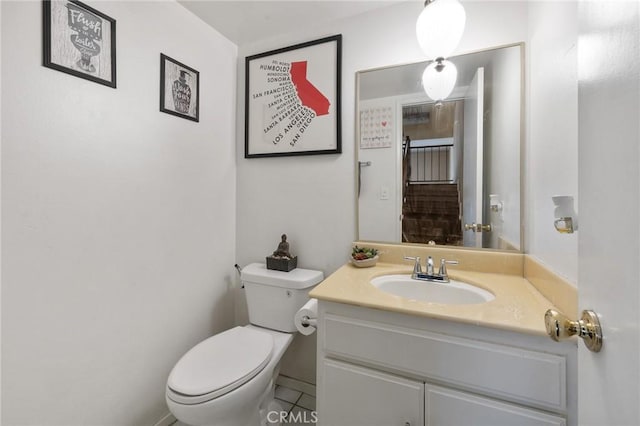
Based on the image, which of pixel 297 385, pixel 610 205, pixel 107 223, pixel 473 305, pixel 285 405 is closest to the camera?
pixel 610 205

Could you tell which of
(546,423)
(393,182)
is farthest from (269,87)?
(546,423)

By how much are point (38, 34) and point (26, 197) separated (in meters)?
0.55

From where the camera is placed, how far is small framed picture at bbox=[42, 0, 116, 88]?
0.91m

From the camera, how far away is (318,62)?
151 centimetres

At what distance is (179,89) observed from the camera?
54.1 inches

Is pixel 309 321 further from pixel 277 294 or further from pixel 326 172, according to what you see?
pixel 326 172

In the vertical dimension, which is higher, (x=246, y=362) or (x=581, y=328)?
(x=581, y=328)

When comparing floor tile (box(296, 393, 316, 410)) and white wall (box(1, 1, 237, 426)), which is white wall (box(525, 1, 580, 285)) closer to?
floor tile (box(296, 393, 316, 410))

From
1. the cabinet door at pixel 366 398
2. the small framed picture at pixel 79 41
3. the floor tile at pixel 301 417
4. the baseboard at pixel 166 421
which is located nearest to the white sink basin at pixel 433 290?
the cabinet door at pixel 366 398

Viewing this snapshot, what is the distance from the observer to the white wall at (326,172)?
4.01ft

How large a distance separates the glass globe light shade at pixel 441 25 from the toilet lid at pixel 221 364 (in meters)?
1.47

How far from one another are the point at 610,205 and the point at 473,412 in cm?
73

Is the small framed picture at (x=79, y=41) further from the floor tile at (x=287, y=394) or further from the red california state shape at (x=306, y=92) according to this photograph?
the floor tile at (x=287, y=394)

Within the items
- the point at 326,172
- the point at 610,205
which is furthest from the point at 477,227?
the point at 610,205
